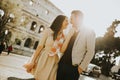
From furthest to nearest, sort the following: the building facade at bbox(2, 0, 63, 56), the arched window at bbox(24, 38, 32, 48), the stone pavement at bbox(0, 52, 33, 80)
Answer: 1. the arched window at bbox(24, 38, 32, 48)
2. the building facade at bbox(2, 0, 63, 56)
3. the stone pavement at bbox(0, 52, 33, 80)

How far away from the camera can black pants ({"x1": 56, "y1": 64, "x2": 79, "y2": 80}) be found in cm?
397

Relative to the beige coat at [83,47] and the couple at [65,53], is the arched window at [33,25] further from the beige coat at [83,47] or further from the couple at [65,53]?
the beige coat at [83,47]

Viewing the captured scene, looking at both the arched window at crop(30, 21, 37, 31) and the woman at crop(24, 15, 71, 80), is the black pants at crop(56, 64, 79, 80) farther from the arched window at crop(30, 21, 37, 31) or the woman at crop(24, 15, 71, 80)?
the arched window at crop(30, 21, 37, 31)

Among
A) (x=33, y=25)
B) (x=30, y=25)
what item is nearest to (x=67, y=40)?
(x=30, y=25)

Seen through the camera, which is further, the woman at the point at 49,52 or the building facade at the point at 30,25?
the building facade at the point at 30,25

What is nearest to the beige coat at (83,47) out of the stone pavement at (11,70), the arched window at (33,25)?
the stone pavement at (11,70)

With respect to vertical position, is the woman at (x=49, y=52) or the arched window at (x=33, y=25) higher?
the arched window at (x=33, y=25)

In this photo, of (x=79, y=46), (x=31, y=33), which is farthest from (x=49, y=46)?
(x=31, y=33)

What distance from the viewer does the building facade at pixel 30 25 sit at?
1614 inches

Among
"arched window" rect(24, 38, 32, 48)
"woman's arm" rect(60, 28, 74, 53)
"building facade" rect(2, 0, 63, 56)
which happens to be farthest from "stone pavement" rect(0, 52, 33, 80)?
"arched window" rect(24, 38, 32, 48)

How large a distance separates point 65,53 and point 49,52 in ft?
1.01

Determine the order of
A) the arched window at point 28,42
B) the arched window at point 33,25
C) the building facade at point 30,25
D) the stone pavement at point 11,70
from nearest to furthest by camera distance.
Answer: the stone pavement at point 11,70 → the building facade at point 30,25 → the arched window at point 28,42 → the arched window at point 33,25

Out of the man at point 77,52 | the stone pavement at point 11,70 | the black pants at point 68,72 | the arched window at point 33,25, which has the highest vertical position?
the arched window at point 33,25

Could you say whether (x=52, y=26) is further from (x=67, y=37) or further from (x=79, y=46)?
(x=79, y=46)
